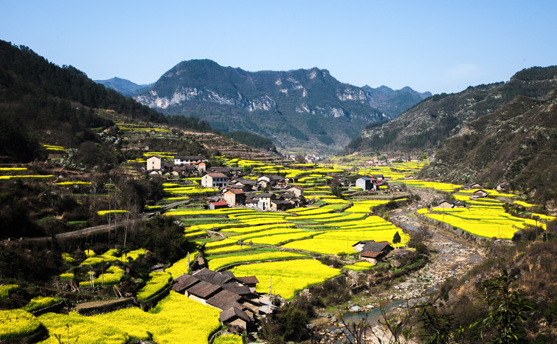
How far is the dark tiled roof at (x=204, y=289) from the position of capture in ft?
77.5

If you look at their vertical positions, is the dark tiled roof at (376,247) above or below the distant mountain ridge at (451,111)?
below

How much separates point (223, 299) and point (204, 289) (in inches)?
64.7

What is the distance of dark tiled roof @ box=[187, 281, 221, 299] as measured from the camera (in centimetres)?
2363

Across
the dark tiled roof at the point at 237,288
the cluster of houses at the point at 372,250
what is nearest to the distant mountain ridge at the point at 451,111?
the cluster of houses at the point at 372,250

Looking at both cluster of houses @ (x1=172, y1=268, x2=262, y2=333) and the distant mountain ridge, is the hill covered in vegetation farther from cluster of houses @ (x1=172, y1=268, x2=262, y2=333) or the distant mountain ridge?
the distant mountain ridge

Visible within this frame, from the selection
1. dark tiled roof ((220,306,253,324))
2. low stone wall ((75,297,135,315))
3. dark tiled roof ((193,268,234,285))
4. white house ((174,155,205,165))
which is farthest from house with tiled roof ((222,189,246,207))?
low stone wall ((75,297,135,315))

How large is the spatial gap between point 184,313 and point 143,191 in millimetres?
28866

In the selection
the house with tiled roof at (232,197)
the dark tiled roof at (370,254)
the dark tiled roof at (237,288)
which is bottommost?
the dark tiled roof at (370,254)

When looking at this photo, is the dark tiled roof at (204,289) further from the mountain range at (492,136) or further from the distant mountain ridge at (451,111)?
the distant mountain ridge at (451,111)

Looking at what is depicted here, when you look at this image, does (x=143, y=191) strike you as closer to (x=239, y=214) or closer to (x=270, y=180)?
(x=239, y=214)

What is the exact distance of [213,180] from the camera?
215ft

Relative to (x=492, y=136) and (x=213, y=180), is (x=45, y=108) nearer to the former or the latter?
(x=213, y=180)

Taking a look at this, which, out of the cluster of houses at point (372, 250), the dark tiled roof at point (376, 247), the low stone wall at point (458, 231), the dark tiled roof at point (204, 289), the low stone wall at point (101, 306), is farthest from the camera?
the low stone wall at point (458, 231)

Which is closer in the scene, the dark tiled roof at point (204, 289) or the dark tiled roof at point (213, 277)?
the dark tiled roof at point (204, 289)
